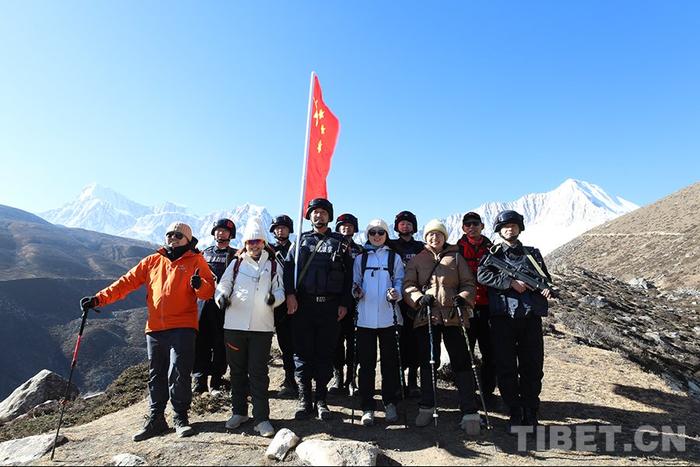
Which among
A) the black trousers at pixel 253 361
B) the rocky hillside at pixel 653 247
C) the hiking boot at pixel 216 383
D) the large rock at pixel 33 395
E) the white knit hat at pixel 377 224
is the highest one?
the rocky hillside at pixel 653 247

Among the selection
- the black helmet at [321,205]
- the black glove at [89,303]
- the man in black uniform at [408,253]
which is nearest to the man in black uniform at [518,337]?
the man in black uniform at [408,253]

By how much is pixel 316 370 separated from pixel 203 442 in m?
1.87

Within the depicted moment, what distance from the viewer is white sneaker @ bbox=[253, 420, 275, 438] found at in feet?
19.0

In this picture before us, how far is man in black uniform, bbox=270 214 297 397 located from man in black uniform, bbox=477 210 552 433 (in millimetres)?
3460

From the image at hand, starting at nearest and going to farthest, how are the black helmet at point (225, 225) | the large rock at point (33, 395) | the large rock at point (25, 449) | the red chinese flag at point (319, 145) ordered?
the large rock at point (25, 449) < the red chinese flag at point (319, 145) < the black helmet at point (225, 225) < the large rock at point (33, 395)

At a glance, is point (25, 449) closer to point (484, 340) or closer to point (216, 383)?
point (216, 383)

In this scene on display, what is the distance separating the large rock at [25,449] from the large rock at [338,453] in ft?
13.0

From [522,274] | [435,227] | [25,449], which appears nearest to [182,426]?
[25,449]

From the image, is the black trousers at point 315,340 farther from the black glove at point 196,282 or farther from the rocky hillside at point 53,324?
the rocky hillside at point 53,324

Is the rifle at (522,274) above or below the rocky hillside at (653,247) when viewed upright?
below

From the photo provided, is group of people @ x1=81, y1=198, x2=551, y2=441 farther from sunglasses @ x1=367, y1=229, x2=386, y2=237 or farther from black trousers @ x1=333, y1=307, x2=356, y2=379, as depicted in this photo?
black trousers @ x1=333, y1=307, x2=356, y2=379

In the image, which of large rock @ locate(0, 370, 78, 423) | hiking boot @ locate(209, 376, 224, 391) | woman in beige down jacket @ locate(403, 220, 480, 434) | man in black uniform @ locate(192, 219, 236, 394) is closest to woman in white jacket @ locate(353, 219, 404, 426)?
woman in beige down jacket @ locate(403, 220, 480, 434)

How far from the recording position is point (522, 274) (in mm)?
5996

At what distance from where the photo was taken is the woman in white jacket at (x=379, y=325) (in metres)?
6.25
